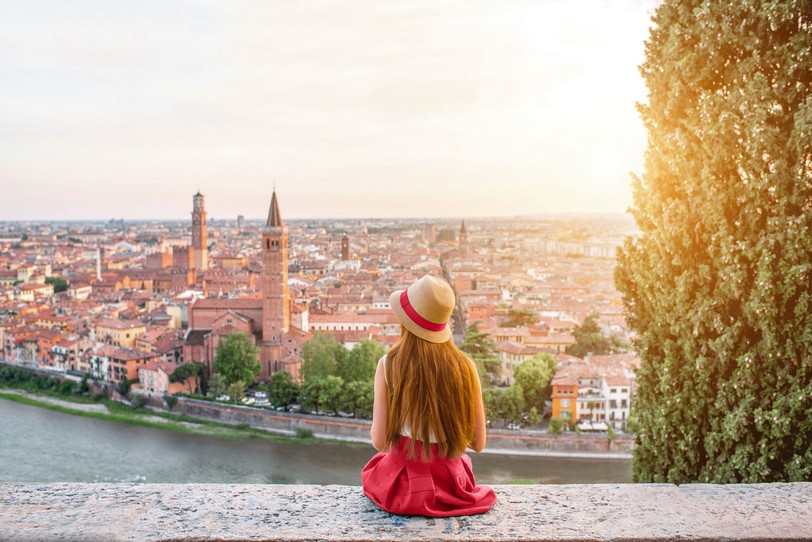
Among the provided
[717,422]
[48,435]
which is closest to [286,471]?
[48,435]

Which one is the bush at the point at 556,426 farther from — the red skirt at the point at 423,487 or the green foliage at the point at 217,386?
the red skirt at the point at 423,487

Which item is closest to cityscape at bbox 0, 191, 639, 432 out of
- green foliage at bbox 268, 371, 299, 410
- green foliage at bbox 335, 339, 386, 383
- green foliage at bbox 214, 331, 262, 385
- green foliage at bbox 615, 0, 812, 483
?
green foliage at bbox 214, 331, 262, 385

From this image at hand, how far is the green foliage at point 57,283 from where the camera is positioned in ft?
93.0

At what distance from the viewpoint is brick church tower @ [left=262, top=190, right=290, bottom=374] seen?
15297 mm

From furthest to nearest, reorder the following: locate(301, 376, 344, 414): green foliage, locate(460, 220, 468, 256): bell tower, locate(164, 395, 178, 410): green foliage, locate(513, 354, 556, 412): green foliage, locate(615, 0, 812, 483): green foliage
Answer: locate(460, 220, 468, 256): bell tower < locate(164, 395, 178, 410): green foliage < locate(301, 376, 344, 414): green foliage < locate(513, 354, 556, 412): green foliage < locate(615, 0, 812, 483): green foliage

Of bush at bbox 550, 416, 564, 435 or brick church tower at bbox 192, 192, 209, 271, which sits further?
brick church tower at bbox 192, 192, 209, 271

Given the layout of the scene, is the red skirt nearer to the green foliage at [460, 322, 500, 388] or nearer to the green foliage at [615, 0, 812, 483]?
the green foliage at [615, 0, 812, 483]

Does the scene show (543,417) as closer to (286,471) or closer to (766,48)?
(286,471)

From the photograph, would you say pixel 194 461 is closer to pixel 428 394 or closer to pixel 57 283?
pixel 428 394

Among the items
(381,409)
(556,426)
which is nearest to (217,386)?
(556,426)

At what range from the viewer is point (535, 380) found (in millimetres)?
11734

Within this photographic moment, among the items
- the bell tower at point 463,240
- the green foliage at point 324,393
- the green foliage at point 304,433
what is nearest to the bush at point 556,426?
the green foliage at point 324,393

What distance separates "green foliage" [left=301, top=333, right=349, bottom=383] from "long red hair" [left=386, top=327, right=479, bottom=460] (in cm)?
1149

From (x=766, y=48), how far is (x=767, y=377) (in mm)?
958
